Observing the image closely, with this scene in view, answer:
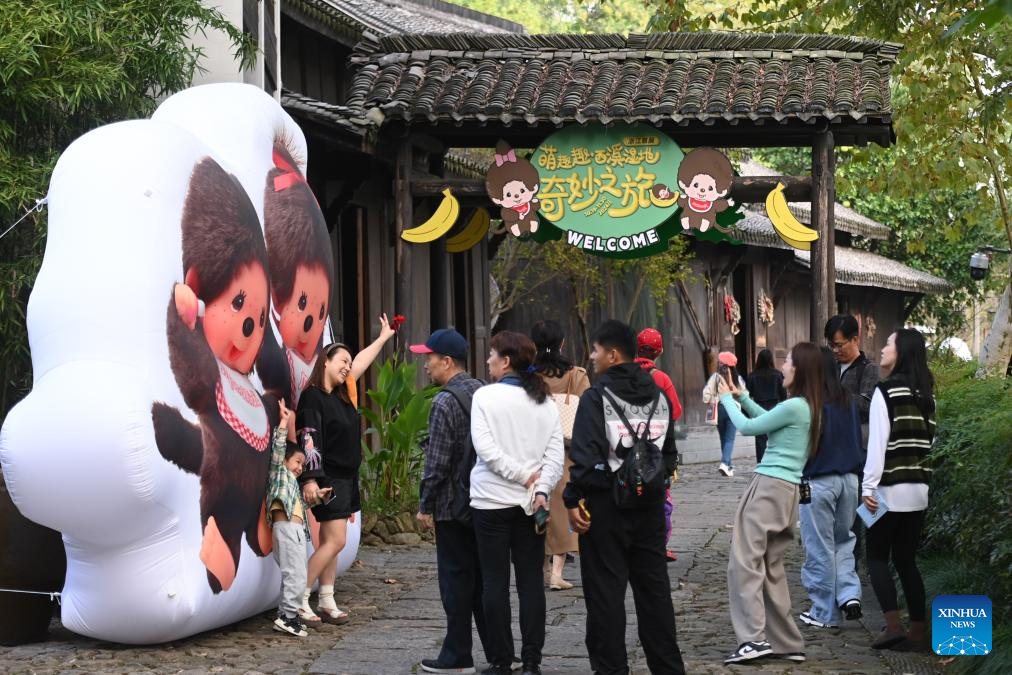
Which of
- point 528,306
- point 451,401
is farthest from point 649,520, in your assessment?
point 528,306

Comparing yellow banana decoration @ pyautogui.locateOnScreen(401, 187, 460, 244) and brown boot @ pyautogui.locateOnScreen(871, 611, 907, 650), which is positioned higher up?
yellow banana decoration @ pyautogui.locateOnScreen(401, 187, 460, 244)

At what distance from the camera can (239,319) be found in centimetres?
769

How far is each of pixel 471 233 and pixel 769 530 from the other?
714 cm

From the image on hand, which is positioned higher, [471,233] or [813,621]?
[471,233]

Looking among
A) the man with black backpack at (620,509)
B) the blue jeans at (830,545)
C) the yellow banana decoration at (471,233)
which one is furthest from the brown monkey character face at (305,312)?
the yellow banana decoration at (471,233)

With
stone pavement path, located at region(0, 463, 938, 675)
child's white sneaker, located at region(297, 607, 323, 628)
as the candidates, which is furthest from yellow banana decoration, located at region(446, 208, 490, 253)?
child's white sneaker, located at region(297, 607, 323, 628)

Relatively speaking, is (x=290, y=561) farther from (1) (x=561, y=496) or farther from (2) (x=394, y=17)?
(2) (x=394, y=17)

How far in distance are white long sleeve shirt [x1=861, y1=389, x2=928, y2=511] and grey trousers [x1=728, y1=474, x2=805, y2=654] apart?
0.42 meters

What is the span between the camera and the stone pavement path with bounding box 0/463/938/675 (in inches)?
272

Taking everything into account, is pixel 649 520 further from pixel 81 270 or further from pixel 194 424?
pixel 81 270

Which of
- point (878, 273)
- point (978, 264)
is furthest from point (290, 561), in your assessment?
point (878, 273)

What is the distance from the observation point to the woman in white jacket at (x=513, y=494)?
663cm

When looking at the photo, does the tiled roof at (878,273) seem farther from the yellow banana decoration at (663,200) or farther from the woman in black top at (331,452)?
the woman in black top at (331,452)

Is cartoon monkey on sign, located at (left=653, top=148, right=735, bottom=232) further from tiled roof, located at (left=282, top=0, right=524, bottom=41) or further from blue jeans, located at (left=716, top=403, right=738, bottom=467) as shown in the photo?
blue jeans, located at (left=716, top=403, right=738, bottom=467)
